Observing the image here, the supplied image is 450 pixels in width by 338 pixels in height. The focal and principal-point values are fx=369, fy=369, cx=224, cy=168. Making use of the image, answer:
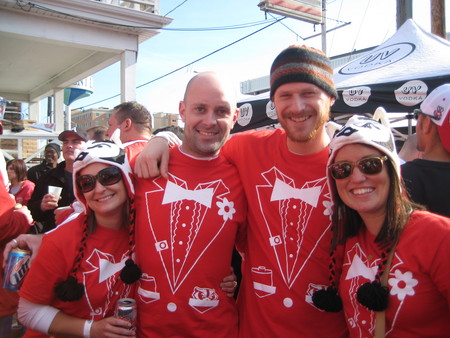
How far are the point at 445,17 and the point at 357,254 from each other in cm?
798

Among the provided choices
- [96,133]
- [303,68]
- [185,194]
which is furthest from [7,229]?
[96,133]

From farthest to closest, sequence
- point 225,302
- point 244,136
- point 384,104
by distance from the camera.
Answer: point 384,104
point 244,136
point 225,302

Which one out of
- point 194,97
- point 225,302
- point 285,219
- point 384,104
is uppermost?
point 384,104

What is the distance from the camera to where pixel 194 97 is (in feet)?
7.03

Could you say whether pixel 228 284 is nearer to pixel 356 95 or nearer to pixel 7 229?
pixel 7 229

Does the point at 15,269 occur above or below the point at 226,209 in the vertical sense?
below

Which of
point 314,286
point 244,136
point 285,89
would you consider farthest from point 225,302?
point 285,89

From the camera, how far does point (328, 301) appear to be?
1.76 m

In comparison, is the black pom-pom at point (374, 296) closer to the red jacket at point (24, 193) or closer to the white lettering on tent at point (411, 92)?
the white lettering on tent at point (411, 92)

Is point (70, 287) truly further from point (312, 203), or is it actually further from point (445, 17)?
point (445, 17)

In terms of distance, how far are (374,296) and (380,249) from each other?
22 centimetres

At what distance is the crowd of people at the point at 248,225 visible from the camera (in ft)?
5.54

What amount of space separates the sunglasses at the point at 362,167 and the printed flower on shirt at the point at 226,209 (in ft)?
2.07

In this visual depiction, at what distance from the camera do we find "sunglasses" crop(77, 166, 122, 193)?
6.41 feet
